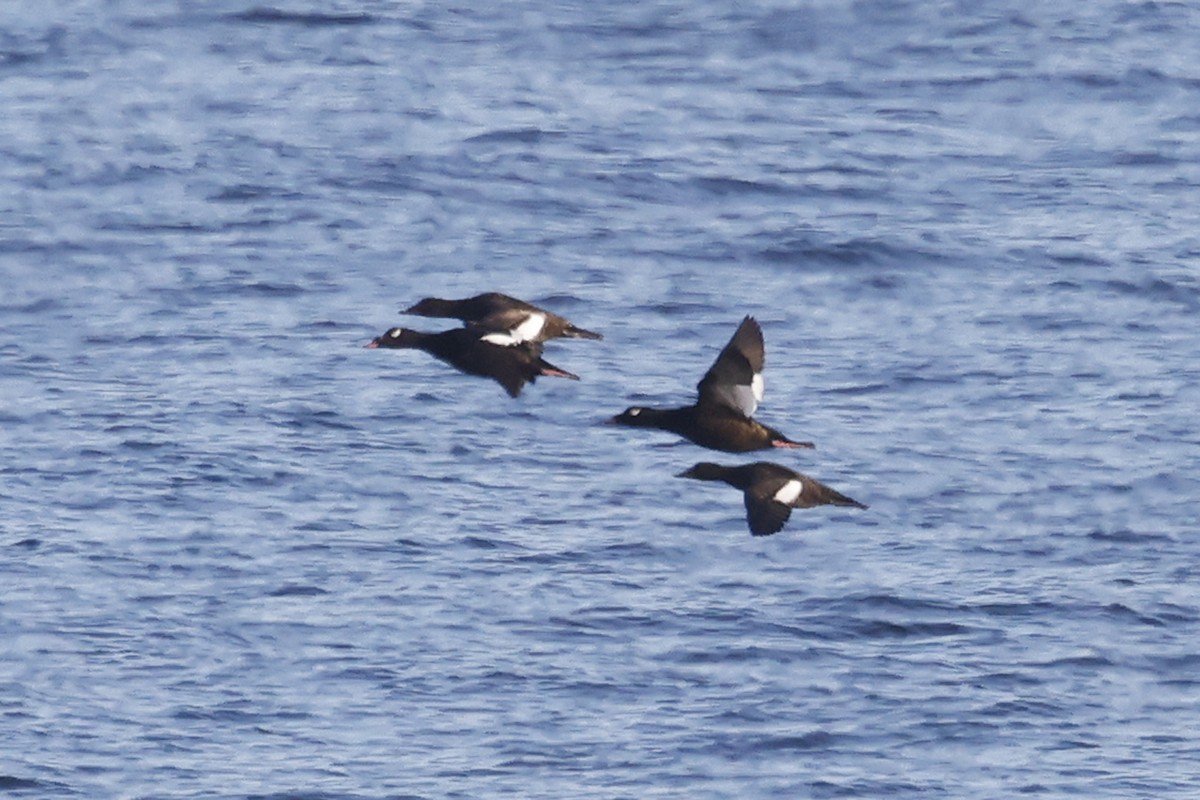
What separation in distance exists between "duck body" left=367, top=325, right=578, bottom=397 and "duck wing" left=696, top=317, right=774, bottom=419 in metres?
0.67

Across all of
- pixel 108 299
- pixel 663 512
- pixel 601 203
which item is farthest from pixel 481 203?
pixel 663 512

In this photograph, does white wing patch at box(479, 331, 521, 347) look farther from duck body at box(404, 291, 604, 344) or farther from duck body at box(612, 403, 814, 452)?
duck body at box(612, 403, 814, 452)

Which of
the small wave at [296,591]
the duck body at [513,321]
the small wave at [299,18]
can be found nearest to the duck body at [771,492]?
the duck body at [513,321]

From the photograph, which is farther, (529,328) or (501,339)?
(529,328)

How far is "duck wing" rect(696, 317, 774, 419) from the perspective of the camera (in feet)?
38.2

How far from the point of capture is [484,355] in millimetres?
12234

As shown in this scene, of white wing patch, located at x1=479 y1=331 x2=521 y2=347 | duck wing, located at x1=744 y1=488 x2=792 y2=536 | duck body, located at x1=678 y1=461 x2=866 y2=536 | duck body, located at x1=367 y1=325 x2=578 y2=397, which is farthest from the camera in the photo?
white wing patch, located at x1=479 y1=331 x2=521 y2=347

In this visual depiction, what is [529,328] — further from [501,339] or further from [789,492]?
[789,492]

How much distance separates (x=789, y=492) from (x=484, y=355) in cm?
156

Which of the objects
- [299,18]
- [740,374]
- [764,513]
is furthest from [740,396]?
[299,18]

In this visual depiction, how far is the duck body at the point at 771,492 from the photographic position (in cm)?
1121

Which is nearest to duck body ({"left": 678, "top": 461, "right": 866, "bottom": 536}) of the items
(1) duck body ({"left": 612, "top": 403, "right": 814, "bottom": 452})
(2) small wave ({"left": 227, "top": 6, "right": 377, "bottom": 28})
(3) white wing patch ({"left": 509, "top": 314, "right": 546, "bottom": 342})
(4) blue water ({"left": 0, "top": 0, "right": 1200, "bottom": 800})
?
(1) duck body ({"left": 612, "top": 403, "right": 814, "bottom": 452})

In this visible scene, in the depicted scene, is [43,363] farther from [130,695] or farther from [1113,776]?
[1113,776]

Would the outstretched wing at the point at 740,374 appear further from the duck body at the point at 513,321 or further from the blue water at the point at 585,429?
the blue water at the point at 585,429
